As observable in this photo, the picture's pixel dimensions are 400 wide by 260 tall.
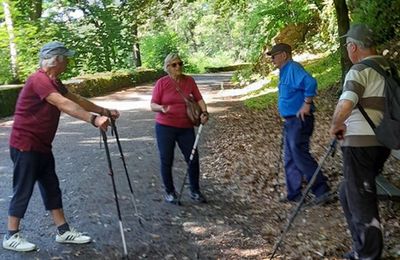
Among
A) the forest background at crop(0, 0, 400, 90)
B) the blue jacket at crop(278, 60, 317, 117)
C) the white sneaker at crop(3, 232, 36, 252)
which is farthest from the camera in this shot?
the forest background at crop(0, 0, 400, 90)

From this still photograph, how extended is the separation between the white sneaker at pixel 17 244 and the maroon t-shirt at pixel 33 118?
37.5 inches

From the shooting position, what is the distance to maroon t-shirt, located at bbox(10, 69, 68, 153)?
513 cm

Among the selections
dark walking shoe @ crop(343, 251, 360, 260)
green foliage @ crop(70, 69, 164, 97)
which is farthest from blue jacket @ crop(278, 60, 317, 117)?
green foliage @ crop(70, 69, 164, 97)

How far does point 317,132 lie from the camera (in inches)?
415

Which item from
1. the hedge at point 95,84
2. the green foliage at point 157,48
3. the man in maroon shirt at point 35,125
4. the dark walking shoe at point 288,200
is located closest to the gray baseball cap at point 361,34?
the man in maroon shirt at point 35,125

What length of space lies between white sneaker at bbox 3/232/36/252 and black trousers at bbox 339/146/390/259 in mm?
3247

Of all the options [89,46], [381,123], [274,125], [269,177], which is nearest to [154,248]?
[381,123]

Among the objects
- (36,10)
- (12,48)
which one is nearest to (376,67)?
(12,48)

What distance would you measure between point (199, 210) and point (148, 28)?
116 ft

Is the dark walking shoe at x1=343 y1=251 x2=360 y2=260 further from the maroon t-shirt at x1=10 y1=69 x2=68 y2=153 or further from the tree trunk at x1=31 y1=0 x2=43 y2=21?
the tree trunk at x1=31 y1=0 x2=43 y2=21

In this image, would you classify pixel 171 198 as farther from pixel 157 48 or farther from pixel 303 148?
pixel 157 48

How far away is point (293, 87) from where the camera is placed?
650cm

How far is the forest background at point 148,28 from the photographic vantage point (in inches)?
456

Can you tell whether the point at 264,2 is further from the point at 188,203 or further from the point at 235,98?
the point at 188,203
